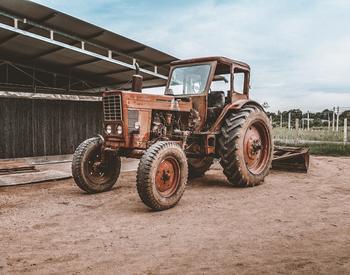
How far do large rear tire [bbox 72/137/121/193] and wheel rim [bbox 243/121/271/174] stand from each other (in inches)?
95.3

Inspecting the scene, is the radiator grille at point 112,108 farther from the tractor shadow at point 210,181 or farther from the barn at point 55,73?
the barn at point 55,73

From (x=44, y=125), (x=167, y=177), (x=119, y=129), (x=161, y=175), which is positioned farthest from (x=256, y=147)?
(x=44, y=125)

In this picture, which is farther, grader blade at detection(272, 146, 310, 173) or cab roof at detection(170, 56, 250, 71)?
grader blade at detection(272, 146, 310, 173)

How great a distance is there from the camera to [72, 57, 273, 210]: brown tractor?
498 centimetres

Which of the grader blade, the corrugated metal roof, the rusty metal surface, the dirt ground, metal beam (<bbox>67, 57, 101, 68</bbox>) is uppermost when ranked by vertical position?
the corrugated metal roof

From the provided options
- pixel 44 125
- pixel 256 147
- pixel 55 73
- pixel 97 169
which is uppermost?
pixel 55 73

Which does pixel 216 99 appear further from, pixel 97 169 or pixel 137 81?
pixel 97 169

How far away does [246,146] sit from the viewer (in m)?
6.68

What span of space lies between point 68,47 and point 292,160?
5.76 meters

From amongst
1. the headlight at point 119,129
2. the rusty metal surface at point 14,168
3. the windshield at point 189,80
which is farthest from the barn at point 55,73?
the headlight at point 119,129

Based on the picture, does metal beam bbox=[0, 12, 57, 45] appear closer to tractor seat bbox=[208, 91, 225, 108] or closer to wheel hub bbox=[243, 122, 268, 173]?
tractor seat bbox=[208, 91, 225, 108]

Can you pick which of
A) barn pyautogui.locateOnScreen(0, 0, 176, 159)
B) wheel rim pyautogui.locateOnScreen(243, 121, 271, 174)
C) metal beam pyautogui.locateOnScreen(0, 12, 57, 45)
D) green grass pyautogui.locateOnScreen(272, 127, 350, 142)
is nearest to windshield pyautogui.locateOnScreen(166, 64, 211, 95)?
wheel rim pyautogui.locateOnScreen(243, 121, 271, 174)

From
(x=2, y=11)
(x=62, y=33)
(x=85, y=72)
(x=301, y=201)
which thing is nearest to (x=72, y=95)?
(x=85, y=72)

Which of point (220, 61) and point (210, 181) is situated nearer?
point (220, 61)
